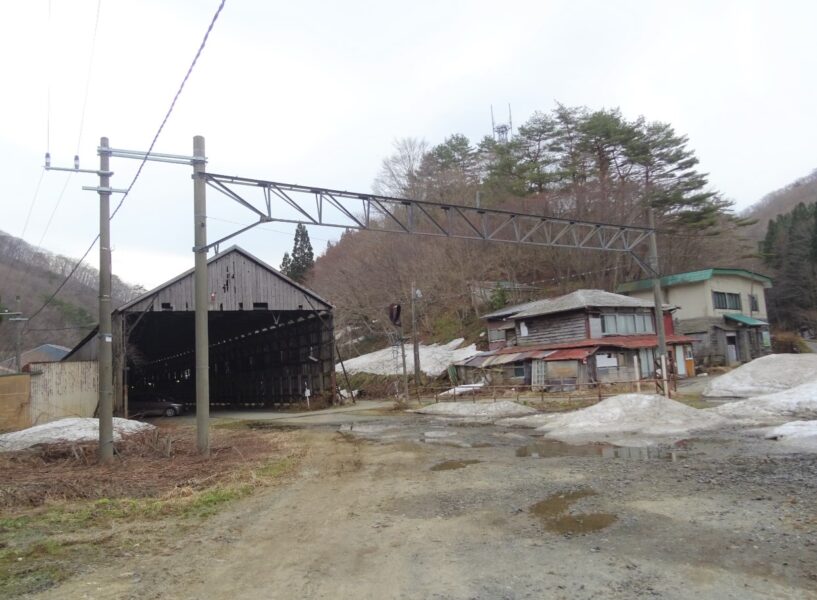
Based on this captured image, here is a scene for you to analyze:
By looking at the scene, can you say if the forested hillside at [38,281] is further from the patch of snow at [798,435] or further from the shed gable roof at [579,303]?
the patch of snow at [798,435]

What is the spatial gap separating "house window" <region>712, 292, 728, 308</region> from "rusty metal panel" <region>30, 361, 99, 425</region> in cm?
3950

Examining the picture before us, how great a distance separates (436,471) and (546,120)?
44.5 m

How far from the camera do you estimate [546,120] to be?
49.3 m

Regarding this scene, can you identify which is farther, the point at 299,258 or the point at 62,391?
the point at 299,258

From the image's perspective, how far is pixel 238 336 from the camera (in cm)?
4300

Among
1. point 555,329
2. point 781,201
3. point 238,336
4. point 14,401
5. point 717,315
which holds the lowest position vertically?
point 14,401

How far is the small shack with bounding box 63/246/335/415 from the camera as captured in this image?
2705 cm

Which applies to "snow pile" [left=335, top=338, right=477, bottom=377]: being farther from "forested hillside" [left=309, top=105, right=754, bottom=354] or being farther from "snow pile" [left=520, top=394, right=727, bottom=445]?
"snow pile" [left=520, top=394, right=727, bottom=445]

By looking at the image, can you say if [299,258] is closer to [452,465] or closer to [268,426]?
[268,426]

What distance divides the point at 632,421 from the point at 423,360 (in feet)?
→ 92.3

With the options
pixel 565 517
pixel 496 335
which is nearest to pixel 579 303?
pixel 496 335

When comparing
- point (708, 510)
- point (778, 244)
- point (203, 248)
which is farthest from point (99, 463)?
point (778, 244)

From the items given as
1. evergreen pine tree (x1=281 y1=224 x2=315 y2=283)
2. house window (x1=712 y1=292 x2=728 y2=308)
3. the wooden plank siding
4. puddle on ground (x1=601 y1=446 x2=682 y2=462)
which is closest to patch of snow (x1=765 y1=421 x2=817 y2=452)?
puddle on ground (x1=601 y1=446 x2=682 y2=462)

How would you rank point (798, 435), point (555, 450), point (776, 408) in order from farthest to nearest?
point (776, 408) → point (555, 450) → point (798, 435)
